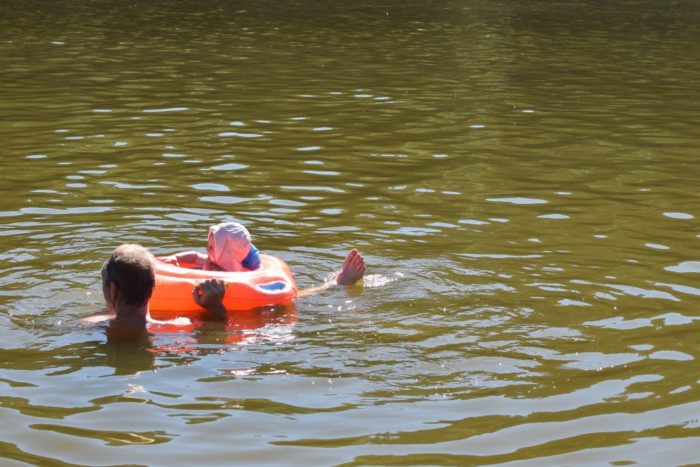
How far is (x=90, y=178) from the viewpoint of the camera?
11766mm

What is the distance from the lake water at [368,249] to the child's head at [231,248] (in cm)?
61

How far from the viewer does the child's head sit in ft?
27.5

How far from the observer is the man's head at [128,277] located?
23.9 ft

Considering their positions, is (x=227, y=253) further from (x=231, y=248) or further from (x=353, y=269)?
(x=353, y=269)

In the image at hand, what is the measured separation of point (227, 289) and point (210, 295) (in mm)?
246

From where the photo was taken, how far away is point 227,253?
333 inches

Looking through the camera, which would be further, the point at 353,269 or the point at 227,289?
the point at 353,269

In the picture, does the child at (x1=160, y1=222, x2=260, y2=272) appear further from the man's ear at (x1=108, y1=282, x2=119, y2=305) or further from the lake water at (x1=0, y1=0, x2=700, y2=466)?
the man's ear at (x1=108, y1=282, x2=119, y2=305)

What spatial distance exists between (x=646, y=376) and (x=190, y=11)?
22.6 m

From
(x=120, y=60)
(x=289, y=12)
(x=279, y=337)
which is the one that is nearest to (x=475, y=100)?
(x=120, y=60)

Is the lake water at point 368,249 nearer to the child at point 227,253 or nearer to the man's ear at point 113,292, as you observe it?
the man's ear at point 113,292

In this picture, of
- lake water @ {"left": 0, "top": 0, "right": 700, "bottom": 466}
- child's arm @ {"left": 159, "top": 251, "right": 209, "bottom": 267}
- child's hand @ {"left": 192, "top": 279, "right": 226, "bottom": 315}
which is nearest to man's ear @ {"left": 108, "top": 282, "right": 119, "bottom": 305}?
lake water @ {"left": 0, "top": 0, "right": 700, "bottom": 466}

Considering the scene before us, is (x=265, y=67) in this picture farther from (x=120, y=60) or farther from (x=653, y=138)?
(x=653, y=138)

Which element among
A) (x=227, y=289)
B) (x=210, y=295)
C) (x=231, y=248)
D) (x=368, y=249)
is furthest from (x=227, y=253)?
(x=368, y=249)
